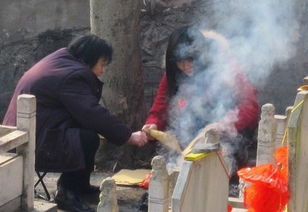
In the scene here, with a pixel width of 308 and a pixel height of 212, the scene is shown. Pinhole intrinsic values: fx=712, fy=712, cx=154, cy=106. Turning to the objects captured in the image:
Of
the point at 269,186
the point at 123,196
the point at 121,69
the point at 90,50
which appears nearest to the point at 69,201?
the point at 123,196

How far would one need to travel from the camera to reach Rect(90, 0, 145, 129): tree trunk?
7.01 meters

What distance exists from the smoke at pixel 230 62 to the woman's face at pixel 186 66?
5cm

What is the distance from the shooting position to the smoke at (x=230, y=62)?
6.18 m

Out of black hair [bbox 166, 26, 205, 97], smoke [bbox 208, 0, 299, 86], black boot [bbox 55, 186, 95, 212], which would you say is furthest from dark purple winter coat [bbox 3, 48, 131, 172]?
smoke [bbox 208, 0, 299, 86]

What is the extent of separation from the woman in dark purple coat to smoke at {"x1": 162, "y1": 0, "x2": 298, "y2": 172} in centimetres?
66

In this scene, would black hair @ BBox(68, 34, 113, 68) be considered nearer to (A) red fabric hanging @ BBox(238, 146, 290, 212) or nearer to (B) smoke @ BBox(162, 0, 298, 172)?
(B) smoke @ BBox(162, 0, 298, 172)

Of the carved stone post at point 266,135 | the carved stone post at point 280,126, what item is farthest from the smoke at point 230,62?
the carved stone post at point 266,135

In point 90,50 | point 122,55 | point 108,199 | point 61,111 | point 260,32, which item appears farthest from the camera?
point 122,55

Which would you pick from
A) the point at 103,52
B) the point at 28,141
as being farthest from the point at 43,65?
the point at 28,141

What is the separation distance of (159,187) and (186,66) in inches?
101

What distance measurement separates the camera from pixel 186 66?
20.5 feet

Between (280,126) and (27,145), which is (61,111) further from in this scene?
(280,126)

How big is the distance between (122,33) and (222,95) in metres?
1.41

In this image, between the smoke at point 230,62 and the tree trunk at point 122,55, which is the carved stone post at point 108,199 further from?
the tree trunk at point 122,55
